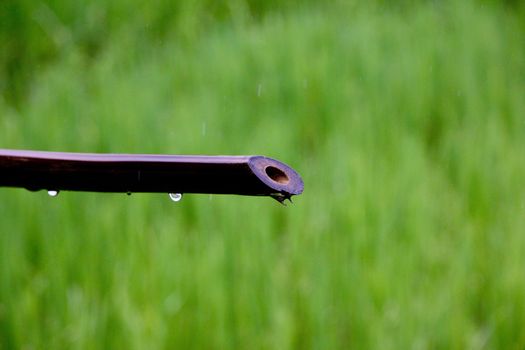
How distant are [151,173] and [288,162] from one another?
4.65ft

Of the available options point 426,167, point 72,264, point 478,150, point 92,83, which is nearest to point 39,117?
point 92,83

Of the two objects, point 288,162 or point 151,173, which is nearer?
point 151,173

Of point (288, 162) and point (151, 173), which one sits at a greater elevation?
point (288, 162)

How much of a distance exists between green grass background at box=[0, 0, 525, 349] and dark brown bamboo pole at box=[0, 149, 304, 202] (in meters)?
0.87

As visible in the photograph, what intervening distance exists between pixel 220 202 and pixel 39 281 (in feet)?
1.46

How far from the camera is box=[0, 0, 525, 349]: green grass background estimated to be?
1.21 metres

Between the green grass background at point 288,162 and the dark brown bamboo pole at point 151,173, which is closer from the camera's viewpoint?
the dark brown bamboo pole at point 151,173

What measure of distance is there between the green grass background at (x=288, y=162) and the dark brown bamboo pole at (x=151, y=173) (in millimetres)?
871

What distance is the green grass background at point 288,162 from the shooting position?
3.99ft

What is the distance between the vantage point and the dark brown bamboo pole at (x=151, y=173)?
24cm

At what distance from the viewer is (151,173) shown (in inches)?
10.1

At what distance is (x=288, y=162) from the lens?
1669mm

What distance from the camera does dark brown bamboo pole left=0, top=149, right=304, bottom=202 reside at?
0.24 metres

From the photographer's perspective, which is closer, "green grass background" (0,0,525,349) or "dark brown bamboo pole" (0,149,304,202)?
"dark brown bamboo pole" (0,149,304,202)
